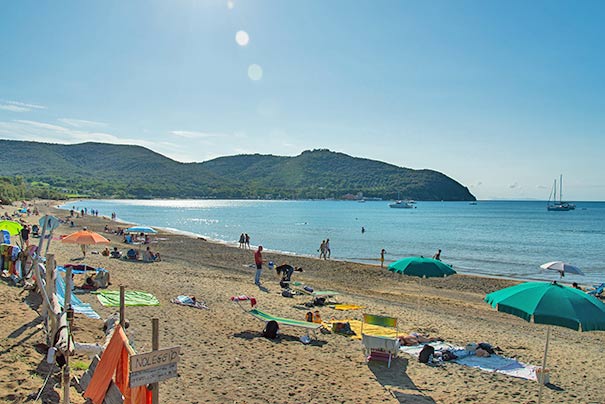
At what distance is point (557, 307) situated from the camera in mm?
5965

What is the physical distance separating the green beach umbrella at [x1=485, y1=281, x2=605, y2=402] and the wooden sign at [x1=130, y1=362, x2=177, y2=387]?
4.34m

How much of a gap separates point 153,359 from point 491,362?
7421mm

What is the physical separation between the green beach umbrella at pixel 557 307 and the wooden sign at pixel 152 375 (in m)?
4.34

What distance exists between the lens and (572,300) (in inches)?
237

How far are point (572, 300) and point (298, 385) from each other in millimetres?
4286

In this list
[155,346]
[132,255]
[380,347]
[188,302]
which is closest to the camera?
[155,346]

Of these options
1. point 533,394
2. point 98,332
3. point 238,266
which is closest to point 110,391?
point 98,332

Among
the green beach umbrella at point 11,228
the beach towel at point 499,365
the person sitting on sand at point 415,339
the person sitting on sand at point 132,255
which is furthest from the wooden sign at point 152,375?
the person sitting on sand at point 132,255

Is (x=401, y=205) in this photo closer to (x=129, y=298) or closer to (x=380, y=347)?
(x=129, y=298)

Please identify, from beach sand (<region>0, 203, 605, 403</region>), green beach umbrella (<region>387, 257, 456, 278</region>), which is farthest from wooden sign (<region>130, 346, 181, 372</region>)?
green beach umbrella (<region>387, 257, 456, 278</region>)

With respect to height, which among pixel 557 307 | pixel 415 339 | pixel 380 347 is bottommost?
pixel 415 339

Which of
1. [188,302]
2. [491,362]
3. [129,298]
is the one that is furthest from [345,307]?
[129,298]

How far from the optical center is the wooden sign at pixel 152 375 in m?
3.98

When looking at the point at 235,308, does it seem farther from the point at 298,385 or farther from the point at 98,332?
the point at 298,385
